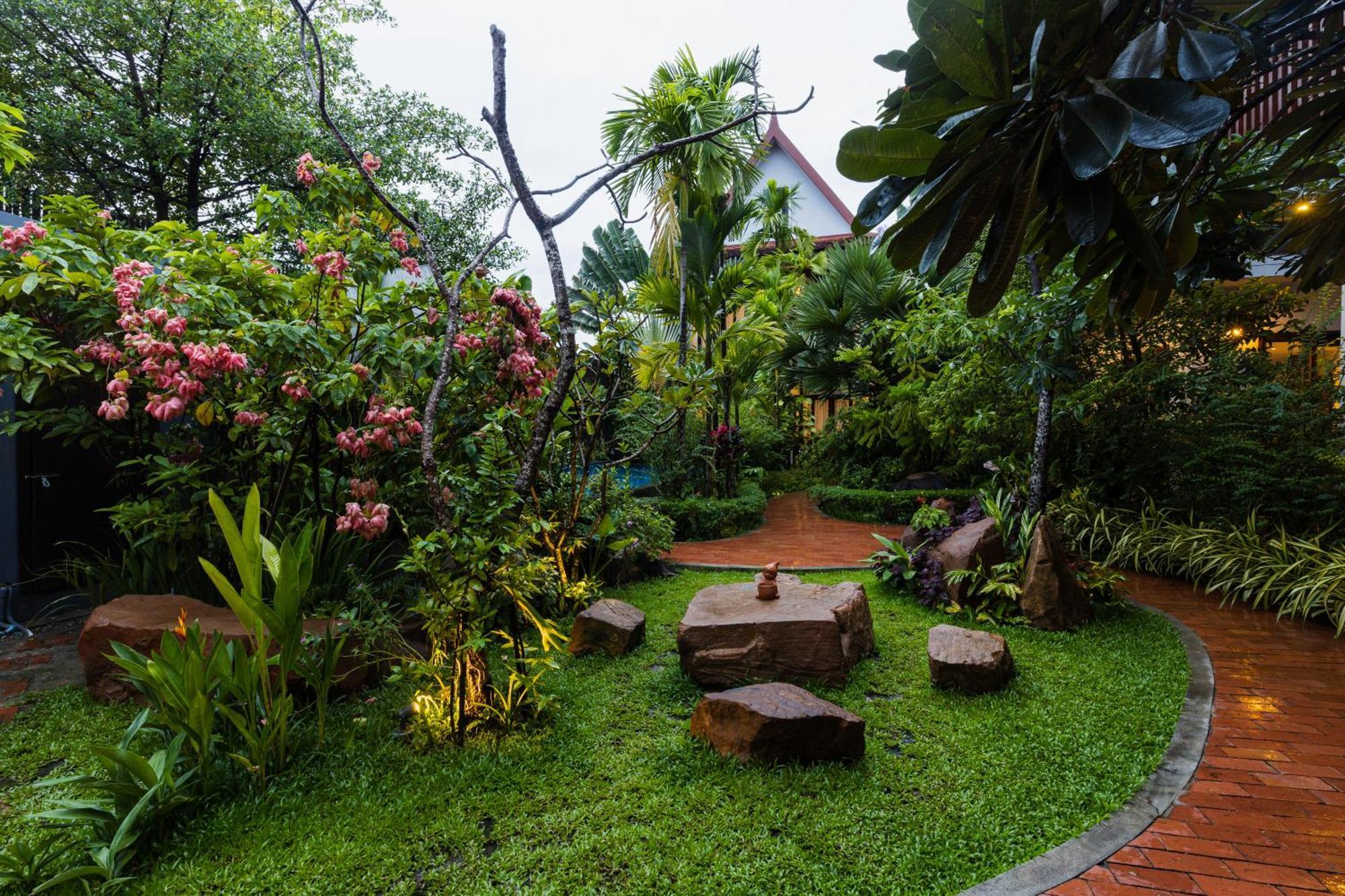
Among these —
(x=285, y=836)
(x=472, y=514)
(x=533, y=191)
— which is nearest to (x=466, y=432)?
(x=472, y=514)

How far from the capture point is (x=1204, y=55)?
1.48 meters

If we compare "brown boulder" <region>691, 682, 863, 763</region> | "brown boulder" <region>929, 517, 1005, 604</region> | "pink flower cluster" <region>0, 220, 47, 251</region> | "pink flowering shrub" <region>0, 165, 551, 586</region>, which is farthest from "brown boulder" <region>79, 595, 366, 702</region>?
"brown boulder" <region>929, 517, 1005, 604</region>

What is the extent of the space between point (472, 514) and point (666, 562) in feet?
13.1

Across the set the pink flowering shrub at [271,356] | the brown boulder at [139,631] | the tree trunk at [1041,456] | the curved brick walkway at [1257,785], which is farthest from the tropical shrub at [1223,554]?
the brown boulder at [139,631]

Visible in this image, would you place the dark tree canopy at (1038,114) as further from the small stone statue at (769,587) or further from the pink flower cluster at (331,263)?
the pink flower cluster at (331,263)

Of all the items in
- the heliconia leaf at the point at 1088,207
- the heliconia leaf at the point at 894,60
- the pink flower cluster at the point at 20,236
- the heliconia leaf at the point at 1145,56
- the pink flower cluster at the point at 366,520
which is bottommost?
the pink flower cluster at the point at 366,520

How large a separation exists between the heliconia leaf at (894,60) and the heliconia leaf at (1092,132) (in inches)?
21.7

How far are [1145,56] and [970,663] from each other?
3.14m

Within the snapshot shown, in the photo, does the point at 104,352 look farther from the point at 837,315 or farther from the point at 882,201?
the point at 837,315

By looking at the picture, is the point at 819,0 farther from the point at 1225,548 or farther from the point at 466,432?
the point at 1225,548

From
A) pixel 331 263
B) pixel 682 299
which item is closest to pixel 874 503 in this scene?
pixel 682 299

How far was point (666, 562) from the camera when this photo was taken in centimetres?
684

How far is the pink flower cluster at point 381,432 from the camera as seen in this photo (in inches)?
133

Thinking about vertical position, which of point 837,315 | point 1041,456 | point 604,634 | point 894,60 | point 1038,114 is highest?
point 837,315
